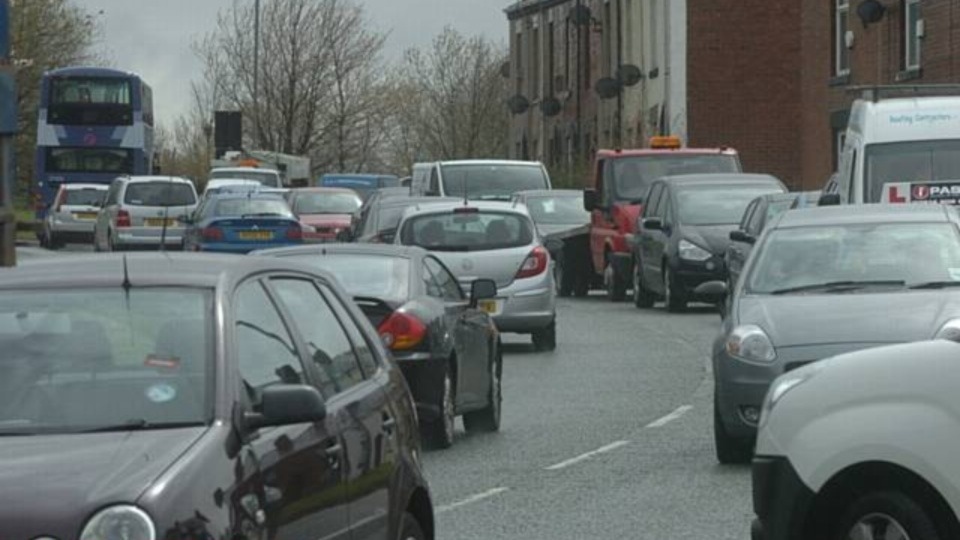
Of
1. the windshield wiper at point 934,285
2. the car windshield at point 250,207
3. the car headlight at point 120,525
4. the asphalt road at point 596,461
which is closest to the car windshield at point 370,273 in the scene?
the asphalt road at point 596,461

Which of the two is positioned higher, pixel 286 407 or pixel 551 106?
pixel 551 106

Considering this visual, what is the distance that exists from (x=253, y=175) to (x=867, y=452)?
52869mm

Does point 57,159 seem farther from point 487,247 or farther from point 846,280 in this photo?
point 846,280

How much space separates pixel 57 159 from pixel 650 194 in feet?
104

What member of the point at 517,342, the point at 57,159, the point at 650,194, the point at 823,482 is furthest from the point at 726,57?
the point at 823,482

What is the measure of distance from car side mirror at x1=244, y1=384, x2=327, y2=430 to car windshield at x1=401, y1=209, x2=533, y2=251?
16228 millimetres

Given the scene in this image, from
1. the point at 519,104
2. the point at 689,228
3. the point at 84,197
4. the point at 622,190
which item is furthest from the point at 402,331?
the point at 519,104

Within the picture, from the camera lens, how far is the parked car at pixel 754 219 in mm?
25547

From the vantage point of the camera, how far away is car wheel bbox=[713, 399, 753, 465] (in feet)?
44.9

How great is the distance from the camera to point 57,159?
59.8 meters

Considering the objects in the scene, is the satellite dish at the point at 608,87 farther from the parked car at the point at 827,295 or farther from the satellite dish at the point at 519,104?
the parked car at the point at 827,295

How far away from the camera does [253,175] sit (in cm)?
6053

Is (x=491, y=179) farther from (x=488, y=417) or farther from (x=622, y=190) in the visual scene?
(x=488, y=417)

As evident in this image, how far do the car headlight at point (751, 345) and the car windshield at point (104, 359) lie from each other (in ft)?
21.3
